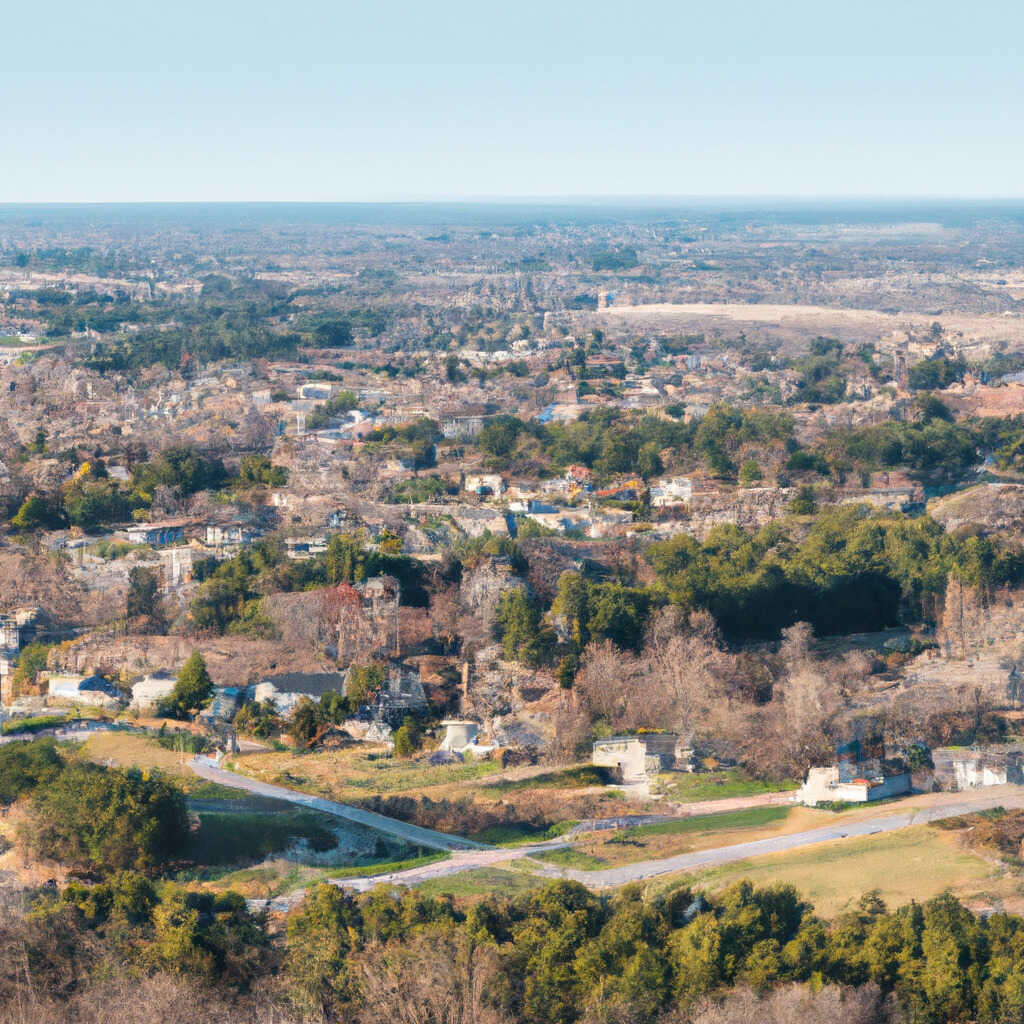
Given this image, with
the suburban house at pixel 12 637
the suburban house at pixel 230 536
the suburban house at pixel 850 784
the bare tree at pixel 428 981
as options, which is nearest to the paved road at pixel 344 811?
the bare tree at pixel 428 981

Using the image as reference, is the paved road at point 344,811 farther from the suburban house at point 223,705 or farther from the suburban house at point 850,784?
the suburban house at point 850,784

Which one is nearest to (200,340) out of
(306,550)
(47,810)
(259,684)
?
(306,550)

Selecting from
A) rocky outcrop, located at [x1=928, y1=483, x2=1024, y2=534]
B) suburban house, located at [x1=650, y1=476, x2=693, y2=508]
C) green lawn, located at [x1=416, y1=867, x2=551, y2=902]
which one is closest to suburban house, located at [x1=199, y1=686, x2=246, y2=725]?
green lawn, located at [x1=416, y1=867, x2=551, y2=902]

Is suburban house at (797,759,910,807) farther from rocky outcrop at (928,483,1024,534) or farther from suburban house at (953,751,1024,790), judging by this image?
rocky outcrop at (928,483,1024,534)

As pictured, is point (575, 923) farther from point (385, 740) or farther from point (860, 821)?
point (385, 740)

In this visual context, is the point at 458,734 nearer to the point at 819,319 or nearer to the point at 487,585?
the point at 487,585

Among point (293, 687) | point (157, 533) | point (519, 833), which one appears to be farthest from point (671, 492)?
point (519, 833)
